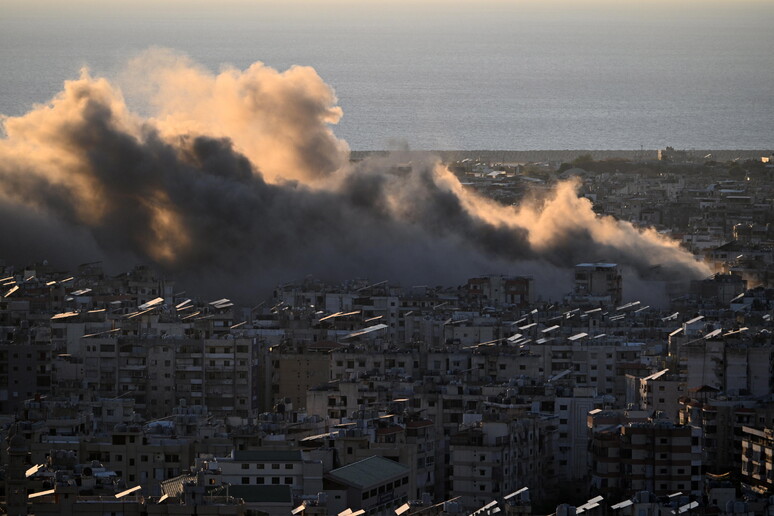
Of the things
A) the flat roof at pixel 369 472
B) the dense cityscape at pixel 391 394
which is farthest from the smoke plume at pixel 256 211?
the flat roof at pixel 369 472

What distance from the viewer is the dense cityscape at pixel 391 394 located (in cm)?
4028

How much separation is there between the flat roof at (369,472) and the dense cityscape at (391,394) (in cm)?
6

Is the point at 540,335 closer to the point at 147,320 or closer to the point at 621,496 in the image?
the point at 147,320

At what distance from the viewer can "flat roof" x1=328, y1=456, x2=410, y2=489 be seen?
1594 inches

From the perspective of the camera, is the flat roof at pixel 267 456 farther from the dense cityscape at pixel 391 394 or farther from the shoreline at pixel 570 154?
the shoreline at pixel 570 154

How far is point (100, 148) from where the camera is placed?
3396 inches

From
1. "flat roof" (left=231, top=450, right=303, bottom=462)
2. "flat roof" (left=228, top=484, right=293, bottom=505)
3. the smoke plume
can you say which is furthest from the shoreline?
"flat roof" (left=228, top=484, right=293, bottom=505)

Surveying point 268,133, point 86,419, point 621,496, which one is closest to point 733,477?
point 621,496

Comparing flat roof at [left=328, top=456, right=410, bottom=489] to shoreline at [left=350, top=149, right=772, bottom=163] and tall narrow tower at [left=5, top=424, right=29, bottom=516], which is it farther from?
shoreline at [left=350, top=149, right=772, bottom=163]

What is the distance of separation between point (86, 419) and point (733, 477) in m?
10.4

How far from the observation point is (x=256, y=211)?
85.6 meters

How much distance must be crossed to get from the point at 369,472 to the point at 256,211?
146 ft

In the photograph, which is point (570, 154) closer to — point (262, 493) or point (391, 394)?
point (391, 394)

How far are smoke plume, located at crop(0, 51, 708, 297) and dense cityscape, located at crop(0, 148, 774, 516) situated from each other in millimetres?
2606
